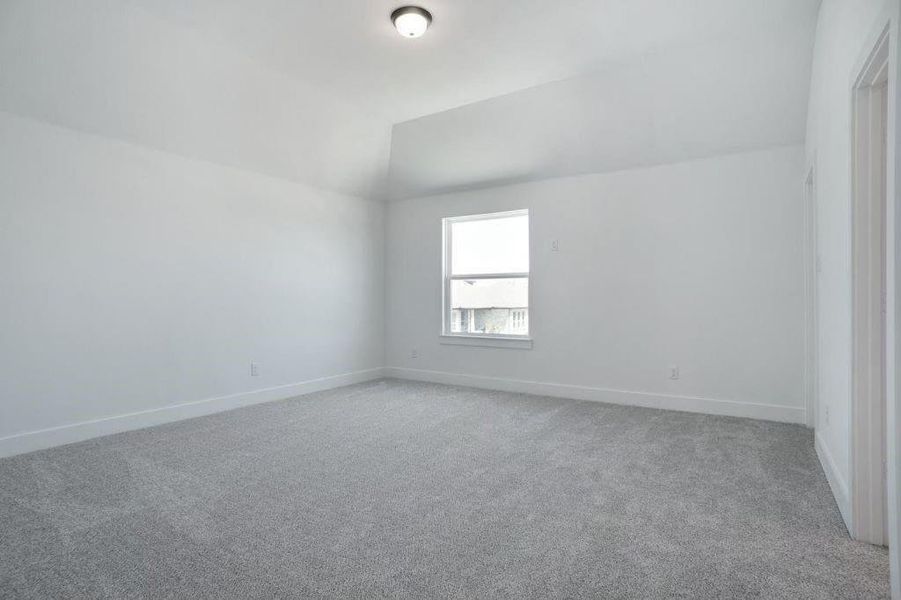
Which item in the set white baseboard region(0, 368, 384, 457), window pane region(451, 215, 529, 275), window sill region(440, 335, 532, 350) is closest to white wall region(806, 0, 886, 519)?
window sill region(440, 335, 532, 350)

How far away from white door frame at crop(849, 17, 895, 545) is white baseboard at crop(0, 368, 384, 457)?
4442mm

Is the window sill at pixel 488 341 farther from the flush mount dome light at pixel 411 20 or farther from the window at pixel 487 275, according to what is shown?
the flush mount dome light at pixel 411 20

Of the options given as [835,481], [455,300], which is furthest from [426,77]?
[835,481]

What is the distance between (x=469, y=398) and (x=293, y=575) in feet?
10.6

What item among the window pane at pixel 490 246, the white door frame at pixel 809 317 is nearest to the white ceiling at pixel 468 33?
the white door frame at pixel 809 317

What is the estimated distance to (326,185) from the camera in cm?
541

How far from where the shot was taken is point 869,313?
1983mm

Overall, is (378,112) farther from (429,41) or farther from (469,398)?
(469,398)

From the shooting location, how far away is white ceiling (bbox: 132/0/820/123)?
115 inches

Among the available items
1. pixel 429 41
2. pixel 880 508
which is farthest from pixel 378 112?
pixel 880 508

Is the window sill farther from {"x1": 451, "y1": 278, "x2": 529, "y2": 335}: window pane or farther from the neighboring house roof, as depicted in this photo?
the neighboring house roof

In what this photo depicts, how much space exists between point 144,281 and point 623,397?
428 centimetres

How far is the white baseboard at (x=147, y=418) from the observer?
10.8 feet

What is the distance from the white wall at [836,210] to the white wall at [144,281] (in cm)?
441
